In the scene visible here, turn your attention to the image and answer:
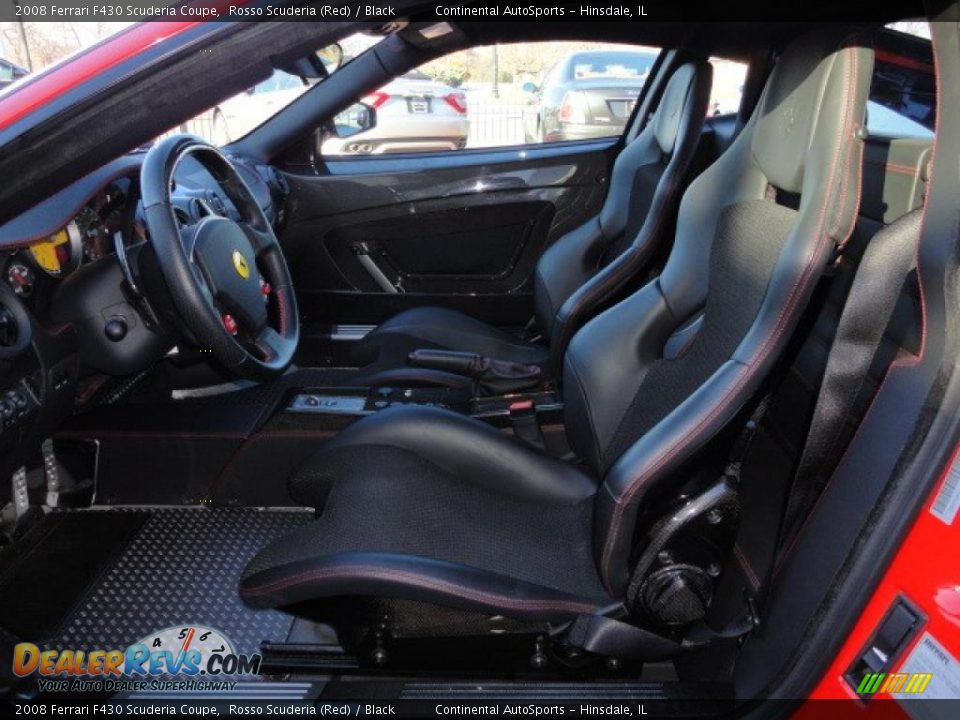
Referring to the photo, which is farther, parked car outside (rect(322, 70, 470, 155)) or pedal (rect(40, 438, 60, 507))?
parked car outside (rect(322, 70, 470, 155))

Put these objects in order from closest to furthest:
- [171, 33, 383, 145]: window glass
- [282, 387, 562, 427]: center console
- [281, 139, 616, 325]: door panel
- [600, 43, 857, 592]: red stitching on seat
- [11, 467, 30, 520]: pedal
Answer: [600, 43, 857, 592]: red stitching on seat < [11, 467, 30, 520]: pedal < [282, 387, 562, 427]: center console < [171, 33, 383, 145]: window glass < [281, 139, 616, 325]: door panel

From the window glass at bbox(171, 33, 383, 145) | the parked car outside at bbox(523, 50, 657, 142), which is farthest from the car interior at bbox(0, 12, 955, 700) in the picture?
the parked car outside at bbox(523, 50, 657, 142)

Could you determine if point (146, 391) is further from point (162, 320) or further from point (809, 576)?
point (809, 576)

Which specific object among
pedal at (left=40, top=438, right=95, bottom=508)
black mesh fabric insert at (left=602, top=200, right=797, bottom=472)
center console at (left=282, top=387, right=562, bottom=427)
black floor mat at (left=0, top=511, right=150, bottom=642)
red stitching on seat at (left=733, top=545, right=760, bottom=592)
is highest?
black mesh fabric insert at (left=602, top=200, right=797, bottom=472)

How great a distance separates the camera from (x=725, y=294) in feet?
4.35

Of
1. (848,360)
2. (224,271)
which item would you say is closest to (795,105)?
(848,360)

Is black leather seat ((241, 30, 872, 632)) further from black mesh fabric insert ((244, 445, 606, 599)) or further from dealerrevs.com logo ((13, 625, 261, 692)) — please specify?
dealerrevs.com logo ((13, 625, 261, 692))

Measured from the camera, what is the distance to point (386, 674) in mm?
1393

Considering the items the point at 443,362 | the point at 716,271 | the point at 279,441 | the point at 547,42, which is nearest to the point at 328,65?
the point at 547,42

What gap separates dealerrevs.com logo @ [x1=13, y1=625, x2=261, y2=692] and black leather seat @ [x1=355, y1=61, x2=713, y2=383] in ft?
2.93

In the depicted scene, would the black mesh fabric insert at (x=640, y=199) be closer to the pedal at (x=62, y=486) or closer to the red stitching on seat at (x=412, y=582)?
the red stitching on seat at (x=412, y=582)

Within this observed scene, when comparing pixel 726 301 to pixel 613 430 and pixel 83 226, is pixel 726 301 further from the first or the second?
pixel 83 226

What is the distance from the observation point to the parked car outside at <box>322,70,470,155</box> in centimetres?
302

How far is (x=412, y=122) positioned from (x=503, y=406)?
1672 millimetres
